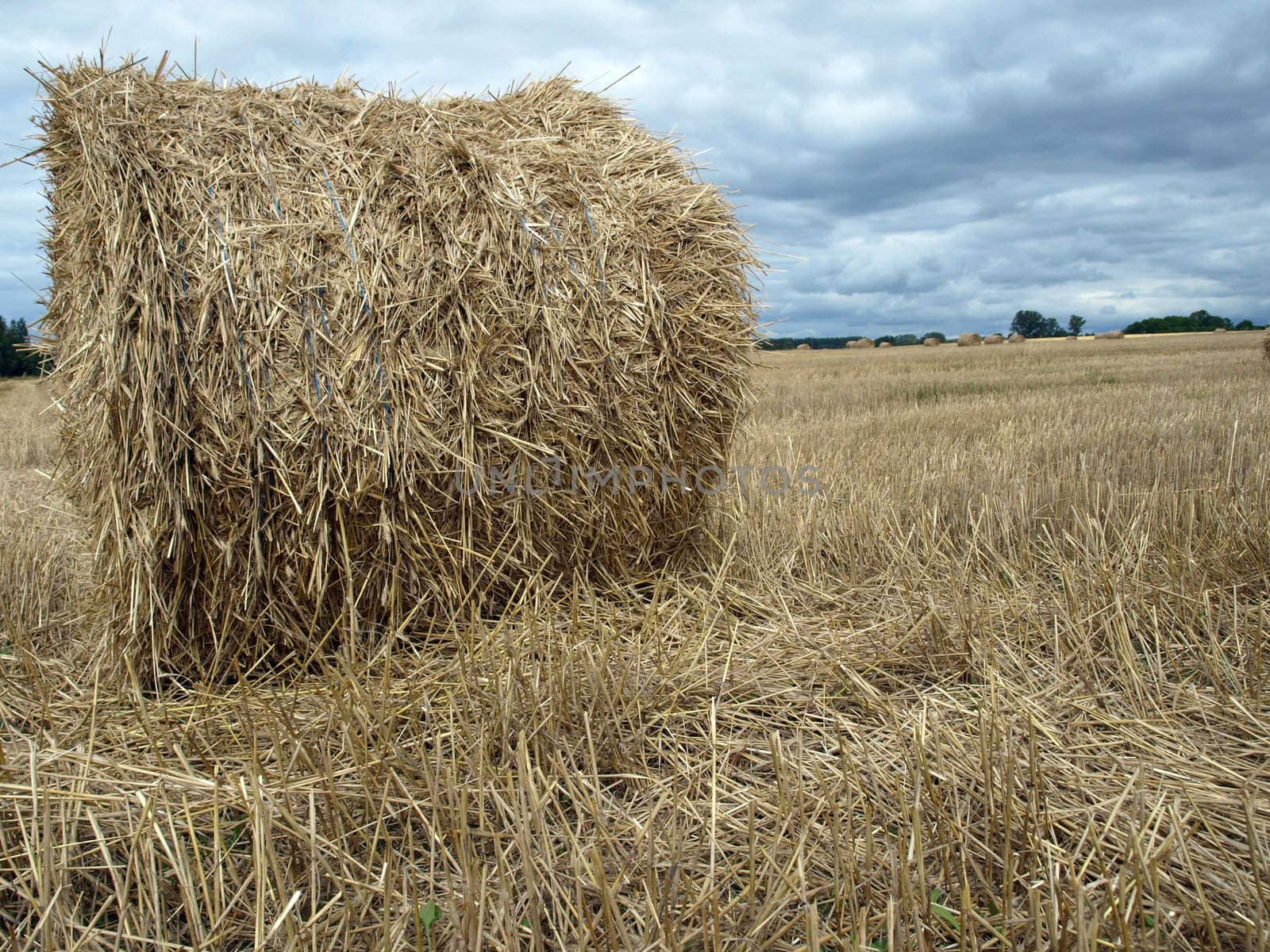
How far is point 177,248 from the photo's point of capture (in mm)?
2434

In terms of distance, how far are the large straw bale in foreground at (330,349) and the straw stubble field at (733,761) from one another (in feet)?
1.11

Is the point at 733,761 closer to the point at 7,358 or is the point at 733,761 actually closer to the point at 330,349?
the point at 330,349

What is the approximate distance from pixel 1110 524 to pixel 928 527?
0.85m

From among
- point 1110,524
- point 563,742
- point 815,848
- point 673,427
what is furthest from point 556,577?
point 1110,524

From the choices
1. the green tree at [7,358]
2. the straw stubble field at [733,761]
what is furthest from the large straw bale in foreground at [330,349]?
the green tree at [7,358]

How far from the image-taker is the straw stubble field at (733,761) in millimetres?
1501

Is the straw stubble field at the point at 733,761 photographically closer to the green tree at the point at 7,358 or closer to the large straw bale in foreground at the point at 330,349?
the large straw bale in foreground at the point at 330,349

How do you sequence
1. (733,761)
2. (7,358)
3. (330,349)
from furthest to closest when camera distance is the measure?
1. (7,358)
2. (330,349)
3. (733,761)

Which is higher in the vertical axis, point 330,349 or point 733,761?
point 330,349

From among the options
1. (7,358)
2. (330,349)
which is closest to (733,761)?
(330,349)

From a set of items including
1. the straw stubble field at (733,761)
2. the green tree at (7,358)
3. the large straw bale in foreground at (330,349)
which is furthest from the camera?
the green tree at (7,358)

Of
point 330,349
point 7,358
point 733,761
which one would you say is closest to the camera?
point 733,761

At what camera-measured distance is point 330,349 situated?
2.50 m

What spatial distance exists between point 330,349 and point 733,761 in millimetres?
1776
